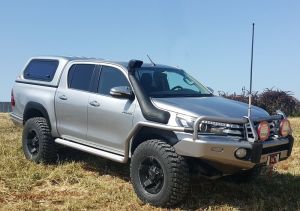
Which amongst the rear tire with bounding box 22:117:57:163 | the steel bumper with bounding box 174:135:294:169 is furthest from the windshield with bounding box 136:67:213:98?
the rear tire with bounding box 22:117:57:163

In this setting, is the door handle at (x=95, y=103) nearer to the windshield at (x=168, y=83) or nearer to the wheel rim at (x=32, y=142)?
the windshield at (x=168, y=83)

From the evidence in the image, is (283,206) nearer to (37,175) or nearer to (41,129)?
(37,175)

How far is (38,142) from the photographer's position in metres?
7.95

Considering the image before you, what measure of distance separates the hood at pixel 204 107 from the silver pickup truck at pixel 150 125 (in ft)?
0.04

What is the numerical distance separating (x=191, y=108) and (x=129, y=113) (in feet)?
3.03

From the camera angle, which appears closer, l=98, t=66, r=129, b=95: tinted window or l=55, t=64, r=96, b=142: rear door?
l=98, t=66, r=129, b=95: tinted window

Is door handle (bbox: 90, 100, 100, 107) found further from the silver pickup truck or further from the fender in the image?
the fender

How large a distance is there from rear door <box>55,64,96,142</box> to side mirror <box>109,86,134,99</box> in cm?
87

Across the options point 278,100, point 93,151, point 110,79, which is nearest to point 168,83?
point 110,79

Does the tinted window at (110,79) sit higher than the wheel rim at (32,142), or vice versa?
the tinted window at (110,79)

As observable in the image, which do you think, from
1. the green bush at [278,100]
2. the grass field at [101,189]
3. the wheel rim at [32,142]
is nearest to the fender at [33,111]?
the wheel rim at [32,142]

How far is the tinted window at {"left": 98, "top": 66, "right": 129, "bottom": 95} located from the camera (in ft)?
21.8

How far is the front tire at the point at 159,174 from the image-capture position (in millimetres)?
5457

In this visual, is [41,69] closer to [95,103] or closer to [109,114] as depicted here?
[95,103]
